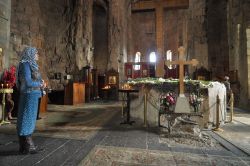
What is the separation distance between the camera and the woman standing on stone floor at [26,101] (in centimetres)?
334

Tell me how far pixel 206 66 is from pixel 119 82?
6.76 metres

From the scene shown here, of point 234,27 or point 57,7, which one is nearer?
point 234,27

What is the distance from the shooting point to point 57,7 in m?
15.4

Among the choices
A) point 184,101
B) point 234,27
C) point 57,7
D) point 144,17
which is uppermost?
point 144,17

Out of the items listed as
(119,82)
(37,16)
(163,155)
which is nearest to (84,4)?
(37,16)

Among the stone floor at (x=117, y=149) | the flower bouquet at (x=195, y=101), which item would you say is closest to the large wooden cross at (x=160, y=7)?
the flower bouquet at (x=195, y=101)

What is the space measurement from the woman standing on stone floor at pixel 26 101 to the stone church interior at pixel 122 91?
0.22ft

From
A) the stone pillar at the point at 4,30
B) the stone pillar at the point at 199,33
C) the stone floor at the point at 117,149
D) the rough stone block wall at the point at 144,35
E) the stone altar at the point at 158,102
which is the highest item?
the rough stone block wall at the point at 144,35

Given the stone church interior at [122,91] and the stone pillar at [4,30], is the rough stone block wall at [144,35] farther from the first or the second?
the stone pillar at [4,30]

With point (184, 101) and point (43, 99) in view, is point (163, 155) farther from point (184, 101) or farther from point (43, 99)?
point (43, 99)

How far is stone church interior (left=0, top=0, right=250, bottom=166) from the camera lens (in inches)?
142

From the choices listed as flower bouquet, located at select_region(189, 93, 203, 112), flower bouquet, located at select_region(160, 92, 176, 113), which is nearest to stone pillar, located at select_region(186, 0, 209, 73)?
flower bouquet, located at select_region(189, 93, 203, 112)

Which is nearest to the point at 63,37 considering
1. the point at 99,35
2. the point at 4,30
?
the point at 99,35

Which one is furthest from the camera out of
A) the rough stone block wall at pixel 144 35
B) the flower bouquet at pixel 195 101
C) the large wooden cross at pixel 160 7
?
the rough stone block wall at pixel 144 35
